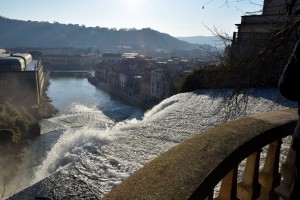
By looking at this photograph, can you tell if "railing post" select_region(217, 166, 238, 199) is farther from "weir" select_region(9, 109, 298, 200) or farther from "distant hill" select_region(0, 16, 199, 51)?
"distant hill" select_region(0, 16, 199, 51)

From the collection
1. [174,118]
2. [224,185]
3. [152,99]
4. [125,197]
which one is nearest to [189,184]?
[125,197]

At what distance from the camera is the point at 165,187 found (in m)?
1.13

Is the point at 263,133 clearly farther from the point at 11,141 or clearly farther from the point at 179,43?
the point at 179,43

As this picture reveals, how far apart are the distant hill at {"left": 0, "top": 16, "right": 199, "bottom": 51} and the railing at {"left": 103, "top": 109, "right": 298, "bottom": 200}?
16783 cm

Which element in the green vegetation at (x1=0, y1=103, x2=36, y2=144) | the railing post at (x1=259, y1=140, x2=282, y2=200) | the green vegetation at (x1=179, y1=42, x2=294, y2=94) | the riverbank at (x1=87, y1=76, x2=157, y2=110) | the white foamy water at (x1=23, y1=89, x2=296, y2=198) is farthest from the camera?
the riverbank at (x1=87, y1=76, x2=157, y2=110)

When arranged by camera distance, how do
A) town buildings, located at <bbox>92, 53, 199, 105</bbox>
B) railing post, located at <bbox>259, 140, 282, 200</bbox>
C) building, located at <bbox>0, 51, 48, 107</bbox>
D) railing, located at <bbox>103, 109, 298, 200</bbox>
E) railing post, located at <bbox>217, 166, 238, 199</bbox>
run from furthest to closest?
A: town buildings, located at <bbox>92, 53, 199, 105</bbox>
building, located at <bbox>0, 51, 48, 107</bbox>
railing post, located at <bbox>259, 140, 282, 200</bbox>
railing post, located at <bbox>217, 166, 238, 199</bbox>
railing, located at <bbox>103, 109, 298, 200</bbox>

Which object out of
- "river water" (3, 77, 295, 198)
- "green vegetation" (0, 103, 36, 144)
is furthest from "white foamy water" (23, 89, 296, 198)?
"green vegetation" (0, 103, 36, 144)

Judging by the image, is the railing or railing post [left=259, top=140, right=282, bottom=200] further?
railing post [left=259, top=140, right=282, bottom=200]

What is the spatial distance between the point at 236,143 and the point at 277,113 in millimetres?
725

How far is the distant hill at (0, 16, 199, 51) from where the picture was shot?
16912cm

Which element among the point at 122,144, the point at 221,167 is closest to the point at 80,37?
the point at 122,144

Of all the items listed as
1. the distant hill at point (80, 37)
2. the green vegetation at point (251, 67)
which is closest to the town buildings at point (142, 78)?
the green vegetation at point (251, 67)

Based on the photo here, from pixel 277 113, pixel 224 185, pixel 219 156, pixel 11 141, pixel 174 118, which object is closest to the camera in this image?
pixel 219 156

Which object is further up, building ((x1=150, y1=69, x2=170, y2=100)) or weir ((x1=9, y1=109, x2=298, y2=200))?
weir ((x1=9, y1=109, x2=298, y2=200))
